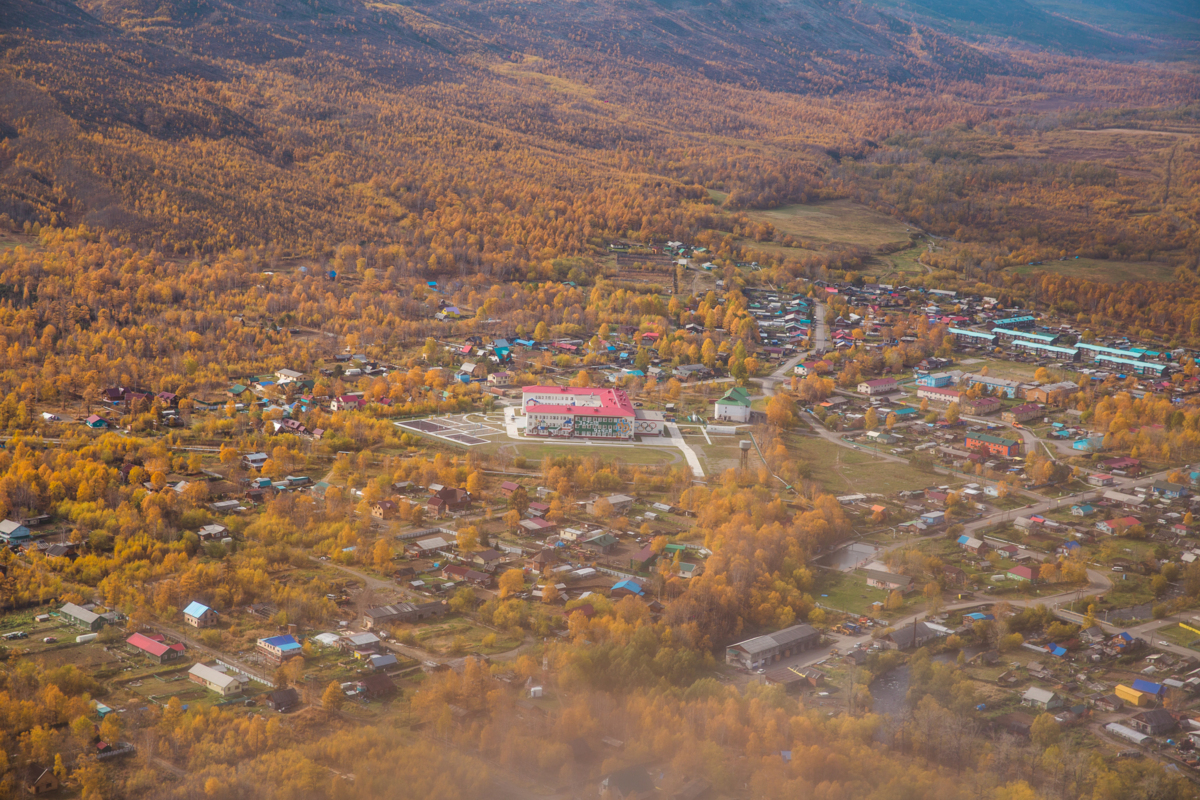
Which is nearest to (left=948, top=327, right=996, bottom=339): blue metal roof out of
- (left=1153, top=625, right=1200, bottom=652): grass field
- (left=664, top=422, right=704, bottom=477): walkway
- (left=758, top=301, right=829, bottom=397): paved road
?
(left=758, top=301, right=829, bottom=397): paved road

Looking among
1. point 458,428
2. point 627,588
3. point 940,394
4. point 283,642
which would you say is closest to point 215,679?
point 283,642

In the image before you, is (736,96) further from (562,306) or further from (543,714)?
(543,714)

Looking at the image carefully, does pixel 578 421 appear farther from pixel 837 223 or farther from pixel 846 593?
pixel 837 223

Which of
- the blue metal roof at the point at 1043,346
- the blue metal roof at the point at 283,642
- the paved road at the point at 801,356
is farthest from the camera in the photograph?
the blue metal roof at the point at 1043,346

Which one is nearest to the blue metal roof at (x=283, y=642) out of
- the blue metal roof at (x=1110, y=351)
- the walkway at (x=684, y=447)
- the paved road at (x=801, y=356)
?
the walkway at (x=684, y=447)

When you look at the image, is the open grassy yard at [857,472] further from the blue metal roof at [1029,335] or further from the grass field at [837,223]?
the grass field at [837,223]

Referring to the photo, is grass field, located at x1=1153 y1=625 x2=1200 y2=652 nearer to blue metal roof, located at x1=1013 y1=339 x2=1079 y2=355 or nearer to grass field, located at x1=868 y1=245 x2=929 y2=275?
blue metal roof, located at x1=1013 y1=339 x2=1079 y2=355
